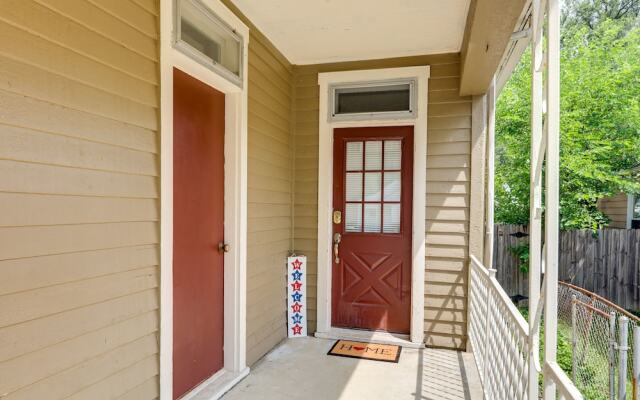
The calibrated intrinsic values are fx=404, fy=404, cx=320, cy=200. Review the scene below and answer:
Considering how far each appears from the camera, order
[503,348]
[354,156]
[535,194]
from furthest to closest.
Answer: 1. [354,156]
2. [503,348]
3. [535,194]

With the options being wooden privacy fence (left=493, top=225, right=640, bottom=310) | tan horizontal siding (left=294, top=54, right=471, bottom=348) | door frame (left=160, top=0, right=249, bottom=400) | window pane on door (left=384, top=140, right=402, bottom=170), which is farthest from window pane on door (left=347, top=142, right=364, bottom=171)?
wooden privacy fence (left=493, top=225, right=640, bottom=310)

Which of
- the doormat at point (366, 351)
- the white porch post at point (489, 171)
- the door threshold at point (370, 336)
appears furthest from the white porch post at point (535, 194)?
the door threshold at point (370, 336)

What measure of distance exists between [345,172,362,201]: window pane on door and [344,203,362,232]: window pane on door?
67mm

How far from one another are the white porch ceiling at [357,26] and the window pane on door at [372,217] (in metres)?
1.38

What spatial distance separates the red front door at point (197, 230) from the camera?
2338 mm

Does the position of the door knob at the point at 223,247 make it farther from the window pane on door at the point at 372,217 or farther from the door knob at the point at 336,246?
the window pane on door at the point at 372,217

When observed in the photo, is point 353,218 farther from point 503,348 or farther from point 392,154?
point 503,348

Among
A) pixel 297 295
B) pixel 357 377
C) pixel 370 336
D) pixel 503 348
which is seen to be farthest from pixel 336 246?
pixel 503 348

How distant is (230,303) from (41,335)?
1.51 metres

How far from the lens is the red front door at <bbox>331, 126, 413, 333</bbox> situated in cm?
373

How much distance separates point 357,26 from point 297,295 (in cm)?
240

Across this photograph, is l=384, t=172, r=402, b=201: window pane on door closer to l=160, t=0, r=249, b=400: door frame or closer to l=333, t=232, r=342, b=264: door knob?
l=333, t=232, r=342, b=264: door knob

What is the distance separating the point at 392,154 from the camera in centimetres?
376

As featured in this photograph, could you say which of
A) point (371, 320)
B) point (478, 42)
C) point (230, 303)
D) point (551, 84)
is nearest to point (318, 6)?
point (478, 42)
